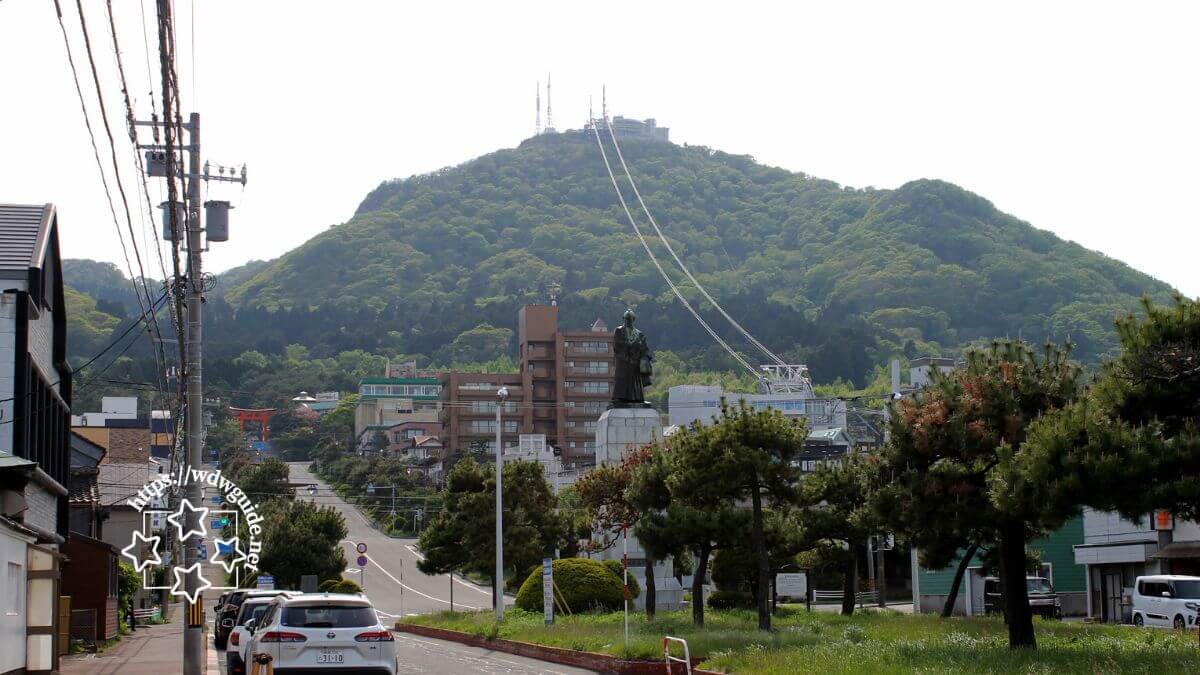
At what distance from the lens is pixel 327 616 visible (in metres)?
16.6

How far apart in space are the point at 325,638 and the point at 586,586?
81.7 ft

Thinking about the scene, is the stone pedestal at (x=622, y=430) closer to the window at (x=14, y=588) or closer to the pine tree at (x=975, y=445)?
the pine tree at (x=975, y=445)

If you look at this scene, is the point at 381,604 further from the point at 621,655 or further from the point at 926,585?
the point at 621,655

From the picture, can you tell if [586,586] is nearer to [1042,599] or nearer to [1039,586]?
[1042,599]

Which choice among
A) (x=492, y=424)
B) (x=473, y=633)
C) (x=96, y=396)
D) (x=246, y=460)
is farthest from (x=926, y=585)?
(x=96, y=396)

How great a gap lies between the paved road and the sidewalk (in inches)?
925

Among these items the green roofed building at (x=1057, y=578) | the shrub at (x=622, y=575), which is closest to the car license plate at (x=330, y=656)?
the shrub at (x=622, y=575)

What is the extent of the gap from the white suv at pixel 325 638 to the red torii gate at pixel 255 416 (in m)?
129

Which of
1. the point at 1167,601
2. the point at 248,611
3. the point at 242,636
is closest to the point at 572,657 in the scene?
the point at 248,611

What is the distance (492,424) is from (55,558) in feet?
347

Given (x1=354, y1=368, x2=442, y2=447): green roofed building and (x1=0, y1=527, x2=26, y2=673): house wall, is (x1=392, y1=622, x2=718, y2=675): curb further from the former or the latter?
(x1=354, y1=368, x2=442, y2=447): green roofed building

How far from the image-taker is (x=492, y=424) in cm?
12638

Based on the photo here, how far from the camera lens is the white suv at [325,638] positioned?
1614 centimetres

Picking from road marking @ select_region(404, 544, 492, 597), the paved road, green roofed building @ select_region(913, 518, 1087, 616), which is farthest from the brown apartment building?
green roofed building @ select_region(913, 518, 1087, 616)
